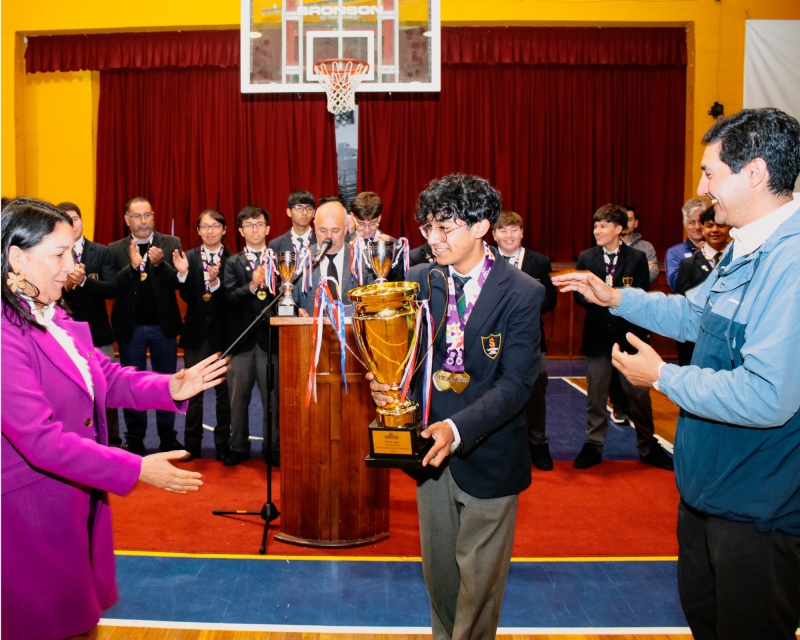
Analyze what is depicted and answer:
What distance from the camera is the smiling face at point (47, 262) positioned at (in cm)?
181

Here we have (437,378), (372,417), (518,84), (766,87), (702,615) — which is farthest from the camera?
(518,84)

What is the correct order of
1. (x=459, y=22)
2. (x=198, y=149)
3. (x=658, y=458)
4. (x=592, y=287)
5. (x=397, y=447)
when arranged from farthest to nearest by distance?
(x=198, y=149) < (x=459, y=22) < (x=658, y=458) < (x=592, y=287) < (x=397, y=447)

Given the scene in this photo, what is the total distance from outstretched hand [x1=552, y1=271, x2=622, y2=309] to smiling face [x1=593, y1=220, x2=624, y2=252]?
107 inches

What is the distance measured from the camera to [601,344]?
5.08 m

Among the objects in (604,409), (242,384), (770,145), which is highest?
(770,145)

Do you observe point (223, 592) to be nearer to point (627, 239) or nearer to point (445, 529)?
point (445, 529)

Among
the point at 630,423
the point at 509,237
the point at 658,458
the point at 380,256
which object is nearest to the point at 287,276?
the point at 380,256

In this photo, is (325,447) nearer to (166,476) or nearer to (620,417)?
(166,476)

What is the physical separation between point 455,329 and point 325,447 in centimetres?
156

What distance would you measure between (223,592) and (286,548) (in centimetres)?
54

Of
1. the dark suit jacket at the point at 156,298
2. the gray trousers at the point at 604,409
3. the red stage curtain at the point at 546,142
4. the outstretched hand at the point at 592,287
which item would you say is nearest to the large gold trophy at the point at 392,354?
the outstretched hand at the point at 592,287

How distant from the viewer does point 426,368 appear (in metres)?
2.24

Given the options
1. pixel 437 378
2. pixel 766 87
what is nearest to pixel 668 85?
pixel 766 87

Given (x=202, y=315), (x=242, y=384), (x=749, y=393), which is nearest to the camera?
(x=749, y=393)
